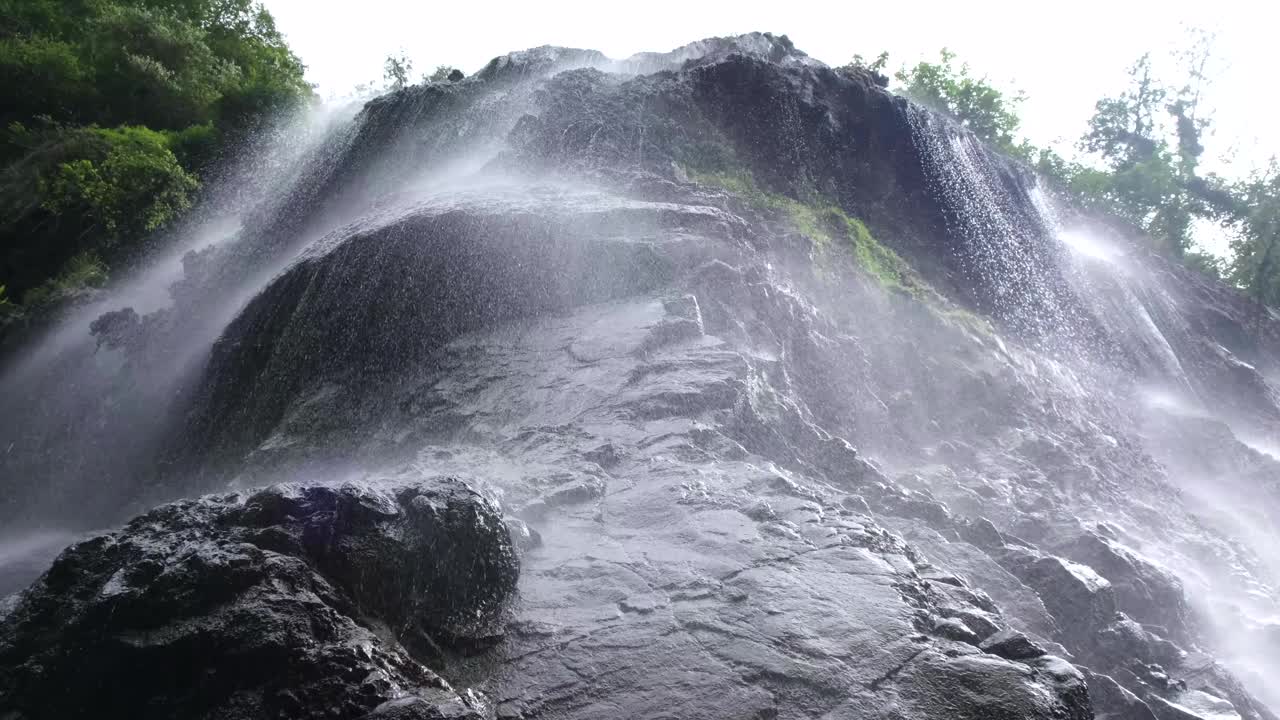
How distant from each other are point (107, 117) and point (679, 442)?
23903 mm

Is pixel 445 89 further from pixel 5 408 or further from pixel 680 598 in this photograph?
pixel 680 598

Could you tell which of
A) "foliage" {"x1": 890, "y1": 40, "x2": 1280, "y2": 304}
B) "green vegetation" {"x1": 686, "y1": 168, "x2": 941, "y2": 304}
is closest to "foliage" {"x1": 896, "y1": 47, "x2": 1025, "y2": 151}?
"foliage" {"x1": 890, "y1": 40, "x2": 1280, "y2": 304}

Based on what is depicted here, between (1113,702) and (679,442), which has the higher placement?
(679,442)

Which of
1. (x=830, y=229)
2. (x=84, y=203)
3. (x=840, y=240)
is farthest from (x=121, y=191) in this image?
(x=840, y=240)

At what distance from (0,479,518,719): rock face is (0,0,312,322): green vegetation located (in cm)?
1585

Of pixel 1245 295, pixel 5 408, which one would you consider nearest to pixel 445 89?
pixel 5 408

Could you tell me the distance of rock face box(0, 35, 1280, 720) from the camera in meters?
4.09

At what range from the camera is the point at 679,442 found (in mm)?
7391

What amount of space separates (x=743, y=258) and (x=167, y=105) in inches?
830

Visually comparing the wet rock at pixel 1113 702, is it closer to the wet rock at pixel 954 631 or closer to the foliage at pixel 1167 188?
the wet rock at pixel 954 631

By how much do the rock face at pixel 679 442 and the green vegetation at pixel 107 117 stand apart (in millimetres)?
4181

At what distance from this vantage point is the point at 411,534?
4.69 meters

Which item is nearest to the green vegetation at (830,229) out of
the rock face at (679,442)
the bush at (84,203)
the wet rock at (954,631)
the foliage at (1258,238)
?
the rock face at (679,442)

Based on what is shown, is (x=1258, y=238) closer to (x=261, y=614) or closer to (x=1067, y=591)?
(x=1067, y=591)
